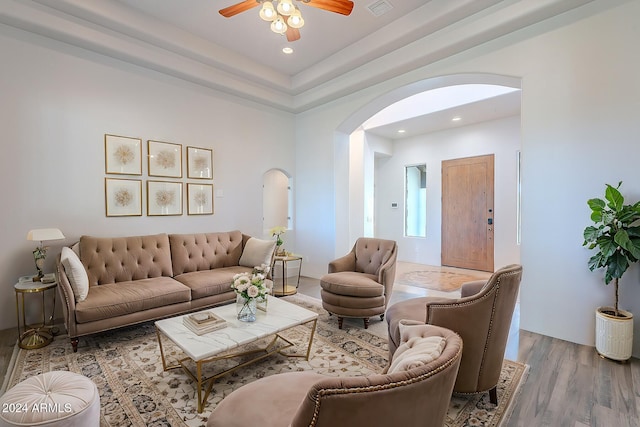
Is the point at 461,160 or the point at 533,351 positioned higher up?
the point at 461,160

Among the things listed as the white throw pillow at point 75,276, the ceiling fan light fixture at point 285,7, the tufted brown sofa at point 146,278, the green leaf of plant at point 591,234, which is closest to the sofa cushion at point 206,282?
the tufted brown sofa at point 146,278

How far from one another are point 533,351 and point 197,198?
464cm

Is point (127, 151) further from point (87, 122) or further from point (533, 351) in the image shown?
point (533, 351)

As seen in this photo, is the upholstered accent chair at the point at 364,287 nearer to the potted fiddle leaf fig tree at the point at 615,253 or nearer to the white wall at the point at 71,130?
the potted fiddle leaf fig tree at the point at 615,253

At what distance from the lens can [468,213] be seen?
6.47 m

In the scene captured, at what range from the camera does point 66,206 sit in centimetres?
355

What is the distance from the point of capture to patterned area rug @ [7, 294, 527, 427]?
1.94m

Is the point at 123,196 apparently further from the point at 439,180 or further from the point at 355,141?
the point at 439,180

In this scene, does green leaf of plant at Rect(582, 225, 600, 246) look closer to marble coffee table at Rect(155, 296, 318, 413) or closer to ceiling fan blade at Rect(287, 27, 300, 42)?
marble coffee table at Rect(155, 296, 318, 413)

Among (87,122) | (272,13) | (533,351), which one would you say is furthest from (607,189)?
(87,122)

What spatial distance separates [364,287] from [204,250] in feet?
7.92

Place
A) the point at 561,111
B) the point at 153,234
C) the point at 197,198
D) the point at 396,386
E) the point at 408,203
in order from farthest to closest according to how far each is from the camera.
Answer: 1. the point at 408,203
2. the point at 197,198
3. the point at 153,234
4. the point at 561,111
5. the point at 396,386

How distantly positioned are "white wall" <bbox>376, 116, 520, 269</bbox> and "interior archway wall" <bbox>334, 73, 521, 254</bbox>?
5.03 feet

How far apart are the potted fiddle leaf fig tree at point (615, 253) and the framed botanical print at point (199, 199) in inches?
187
